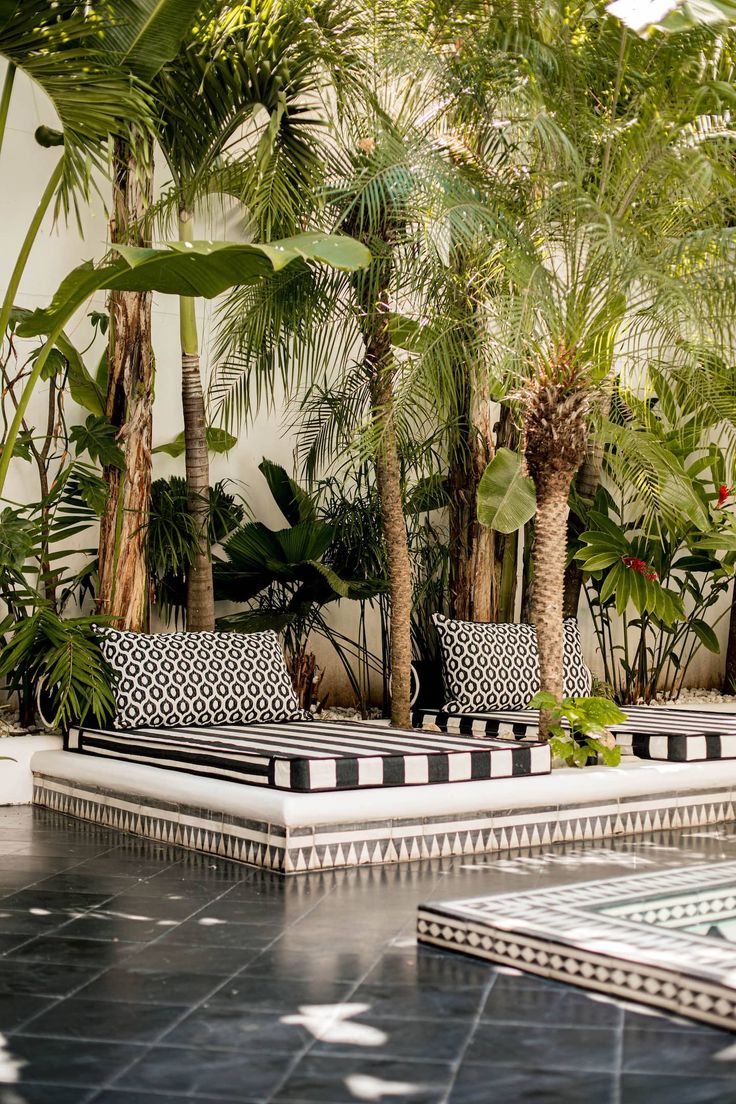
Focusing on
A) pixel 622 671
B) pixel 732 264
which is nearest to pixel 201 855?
pixel 732 264

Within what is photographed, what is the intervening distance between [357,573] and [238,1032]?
5606 mm

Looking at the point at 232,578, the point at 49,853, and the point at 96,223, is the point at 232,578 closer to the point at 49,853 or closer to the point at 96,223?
the point at 96,223

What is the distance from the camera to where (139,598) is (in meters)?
7.45

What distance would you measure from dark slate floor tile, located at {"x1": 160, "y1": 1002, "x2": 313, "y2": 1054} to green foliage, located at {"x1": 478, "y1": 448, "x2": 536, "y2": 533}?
470 cm

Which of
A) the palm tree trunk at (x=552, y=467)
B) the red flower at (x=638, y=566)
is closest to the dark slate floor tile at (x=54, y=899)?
the palm tree trunk at (x=552, y=467)

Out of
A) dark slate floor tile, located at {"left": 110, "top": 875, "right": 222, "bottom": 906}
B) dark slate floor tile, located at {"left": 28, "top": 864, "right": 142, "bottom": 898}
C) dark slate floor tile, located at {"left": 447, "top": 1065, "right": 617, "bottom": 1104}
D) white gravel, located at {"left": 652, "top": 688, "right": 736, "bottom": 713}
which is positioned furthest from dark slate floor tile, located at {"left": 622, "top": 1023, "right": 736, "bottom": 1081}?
white gravel, located at {"left": 652, "top": 688, "right": 736, "bottom": 713}

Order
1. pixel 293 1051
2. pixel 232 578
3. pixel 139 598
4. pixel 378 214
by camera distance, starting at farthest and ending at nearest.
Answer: pixel 232 578 < pixel 139 598 < pixel 378 214 < pixel 293 1051

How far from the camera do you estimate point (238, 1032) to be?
3.14 metres

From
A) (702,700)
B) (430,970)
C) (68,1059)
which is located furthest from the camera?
(702,700)

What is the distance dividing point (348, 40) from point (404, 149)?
3.52ft

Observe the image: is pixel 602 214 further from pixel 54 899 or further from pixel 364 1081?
pixel 364 1081

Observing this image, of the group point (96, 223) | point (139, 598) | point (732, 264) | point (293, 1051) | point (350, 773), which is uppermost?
point (96, 223)

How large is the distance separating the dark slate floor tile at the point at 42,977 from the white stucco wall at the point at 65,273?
4814 millimetres

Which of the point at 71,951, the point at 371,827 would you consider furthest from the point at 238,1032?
the point at 371,827
